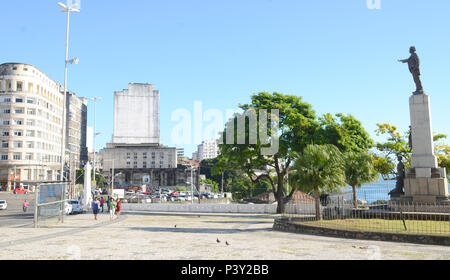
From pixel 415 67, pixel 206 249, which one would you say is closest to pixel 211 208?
pixel 415 67

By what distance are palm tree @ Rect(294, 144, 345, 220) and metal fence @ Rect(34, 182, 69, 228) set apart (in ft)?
53.5

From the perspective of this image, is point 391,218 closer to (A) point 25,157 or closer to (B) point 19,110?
(A) point 25,157

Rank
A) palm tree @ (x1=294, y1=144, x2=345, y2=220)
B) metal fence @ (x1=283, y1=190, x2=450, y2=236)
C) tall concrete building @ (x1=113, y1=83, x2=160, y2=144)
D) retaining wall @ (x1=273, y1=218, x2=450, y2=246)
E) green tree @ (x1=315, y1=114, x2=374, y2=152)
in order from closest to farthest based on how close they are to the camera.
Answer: retaining wall @ (x1=273, y1=218, x2=450, y2=246), metal fence @ (x1=283, y1=190, x2=450, y2=236), palm tree @ (x1=294, y1=144, x2=345, y2=220), green tree @ (x1=315, y1=114, x2=374, y2=152), tall concrete building @ (x1=113, y1=83, x2=160, y2=144)

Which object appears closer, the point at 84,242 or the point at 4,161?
the point at 84,242

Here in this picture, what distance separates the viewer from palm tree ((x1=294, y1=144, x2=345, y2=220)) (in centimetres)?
Result: 2004

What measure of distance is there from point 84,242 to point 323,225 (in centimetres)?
1160

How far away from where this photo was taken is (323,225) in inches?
715

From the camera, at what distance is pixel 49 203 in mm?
23922

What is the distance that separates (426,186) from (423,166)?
132 centimetres

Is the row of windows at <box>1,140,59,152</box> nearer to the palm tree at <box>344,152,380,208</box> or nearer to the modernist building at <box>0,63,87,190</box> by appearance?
the modernist building at <box>0,63,87,190</box>

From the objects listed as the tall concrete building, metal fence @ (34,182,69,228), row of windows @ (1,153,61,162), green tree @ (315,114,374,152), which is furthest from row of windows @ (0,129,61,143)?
green tree @ (315,114,374,152)

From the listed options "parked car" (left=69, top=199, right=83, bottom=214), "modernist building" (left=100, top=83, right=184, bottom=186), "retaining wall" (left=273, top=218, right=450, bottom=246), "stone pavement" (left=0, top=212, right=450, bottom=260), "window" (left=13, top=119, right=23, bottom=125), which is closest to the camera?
"stone pavement" (left=0, top=212, right=450, bottom=260)
